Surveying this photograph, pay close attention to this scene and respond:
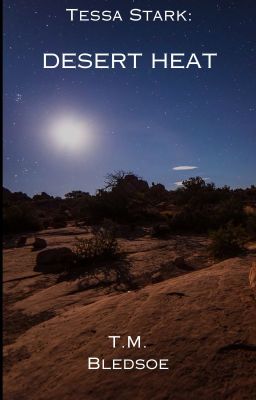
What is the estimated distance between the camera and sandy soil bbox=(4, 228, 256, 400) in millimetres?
3018

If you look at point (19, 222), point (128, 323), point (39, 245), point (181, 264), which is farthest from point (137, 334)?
point (19, 222)

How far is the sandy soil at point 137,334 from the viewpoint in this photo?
302 centimetres

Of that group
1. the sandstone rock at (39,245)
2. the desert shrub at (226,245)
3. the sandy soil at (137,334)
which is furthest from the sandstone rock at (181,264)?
the sandstone rock at (39,245)

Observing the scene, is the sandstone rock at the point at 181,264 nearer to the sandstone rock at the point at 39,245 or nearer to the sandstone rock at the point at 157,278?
the sandstone rock at the point at 157,278

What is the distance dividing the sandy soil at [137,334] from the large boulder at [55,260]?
3.88 ft

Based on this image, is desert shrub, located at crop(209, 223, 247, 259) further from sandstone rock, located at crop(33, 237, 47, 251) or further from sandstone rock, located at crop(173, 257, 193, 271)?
sandstone rock, located at crop(33, 237, 47, 251)

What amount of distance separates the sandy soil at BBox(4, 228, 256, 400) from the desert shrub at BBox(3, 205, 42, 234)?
7.98 m

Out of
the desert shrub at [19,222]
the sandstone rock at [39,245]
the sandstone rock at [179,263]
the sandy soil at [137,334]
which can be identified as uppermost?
the desert shrub at [19,222]

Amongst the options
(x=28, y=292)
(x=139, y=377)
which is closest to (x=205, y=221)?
(x=28, y=292)

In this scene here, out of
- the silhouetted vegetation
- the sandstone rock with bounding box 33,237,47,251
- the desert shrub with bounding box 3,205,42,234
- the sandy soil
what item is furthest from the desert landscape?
the desert shrub with bounding box 3,205,42,234

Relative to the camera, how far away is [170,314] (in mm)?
4258

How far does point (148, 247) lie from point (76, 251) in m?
2.20

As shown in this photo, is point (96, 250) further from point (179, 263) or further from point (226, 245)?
point (226, 245)

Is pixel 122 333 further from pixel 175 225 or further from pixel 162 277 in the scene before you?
pixel 175 225
